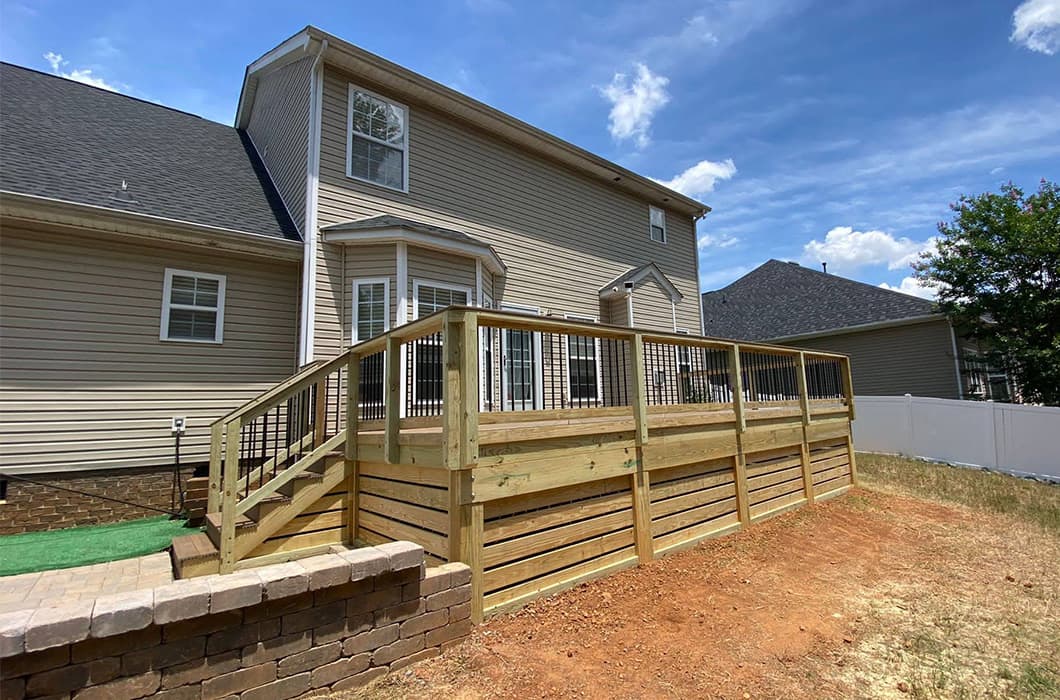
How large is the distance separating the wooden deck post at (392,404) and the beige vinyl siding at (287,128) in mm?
4593

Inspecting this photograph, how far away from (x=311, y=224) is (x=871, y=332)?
1665 centimetres

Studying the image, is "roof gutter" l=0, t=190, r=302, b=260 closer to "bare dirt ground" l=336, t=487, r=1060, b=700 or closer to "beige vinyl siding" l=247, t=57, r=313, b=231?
"beige vinyl siding" l=247, t=57, r=313, b=231

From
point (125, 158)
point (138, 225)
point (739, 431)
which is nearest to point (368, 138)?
point (138, 225)

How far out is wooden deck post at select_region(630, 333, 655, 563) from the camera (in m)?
4.48

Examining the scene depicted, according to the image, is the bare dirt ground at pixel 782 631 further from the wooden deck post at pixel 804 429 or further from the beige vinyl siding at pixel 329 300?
the beige vinyl siding at pixel 329 300

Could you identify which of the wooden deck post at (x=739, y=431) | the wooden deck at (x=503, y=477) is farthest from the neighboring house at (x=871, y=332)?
the wooden deck at (x=503, y=477)

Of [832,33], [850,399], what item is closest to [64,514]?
[850,399]

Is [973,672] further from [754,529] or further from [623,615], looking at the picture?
[754,529]

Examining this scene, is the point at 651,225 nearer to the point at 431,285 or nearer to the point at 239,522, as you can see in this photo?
the point at 431,285

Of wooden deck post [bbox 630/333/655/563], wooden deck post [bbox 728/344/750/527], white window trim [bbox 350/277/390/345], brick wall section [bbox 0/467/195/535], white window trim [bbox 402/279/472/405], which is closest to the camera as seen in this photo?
wooden deck post [bbox 630/333/655/563]

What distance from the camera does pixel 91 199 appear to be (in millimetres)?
6387

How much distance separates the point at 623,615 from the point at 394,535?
6.35ft

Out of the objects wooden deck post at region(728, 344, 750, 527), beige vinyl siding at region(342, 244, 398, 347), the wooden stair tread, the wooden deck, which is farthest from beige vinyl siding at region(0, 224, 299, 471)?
wooden deck post at region(728, 344, 750, 527)

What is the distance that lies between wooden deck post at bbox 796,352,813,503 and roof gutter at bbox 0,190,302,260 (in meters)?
7.82
